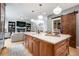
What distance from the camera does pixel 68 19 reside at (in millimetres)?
4570

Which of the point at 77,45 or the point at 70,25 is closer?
the point at 77,45

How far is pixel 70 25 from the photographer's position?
4414 mm

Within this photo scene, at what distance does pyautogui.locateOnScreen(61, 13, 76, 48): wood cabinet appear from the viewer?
419 centimetres

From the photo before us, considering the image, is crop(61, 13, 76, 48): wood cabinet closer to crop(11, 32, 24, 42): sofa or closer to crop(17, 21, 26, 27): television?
crop(11, 32, 24, 42): sofa

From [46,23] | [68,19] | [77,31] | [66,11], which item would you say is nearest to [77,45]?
[77,31]

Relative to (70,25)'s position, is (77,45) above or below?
below

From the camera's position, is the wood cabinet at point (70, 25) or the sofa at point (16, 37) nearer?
the wood cabinet at point (70, 25)

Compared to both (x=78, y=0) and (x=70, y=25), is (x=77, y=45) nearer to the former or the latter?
(x=70, y=25)

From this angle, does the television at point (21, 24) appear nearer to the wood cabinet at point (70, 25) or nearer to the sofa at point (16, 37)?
the sofa at point (16, 37)

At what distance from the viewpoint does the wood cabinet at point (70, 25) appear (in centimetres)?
419

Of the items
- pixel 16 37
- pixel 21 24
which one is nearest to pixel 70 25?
pixel 16 37

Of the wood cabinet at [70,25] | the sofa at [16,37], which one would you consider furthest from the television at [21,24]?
the wood cabinet at [70,25]

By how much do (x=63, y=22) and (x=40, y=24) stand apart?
298 centimetres

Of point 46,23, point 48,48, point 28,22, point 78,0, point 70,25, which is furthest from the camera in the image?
point 28,22
